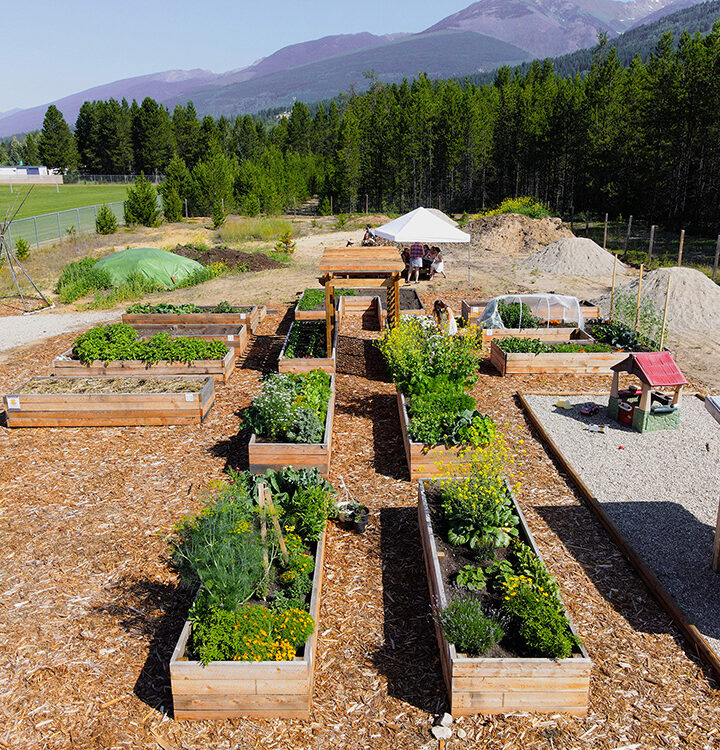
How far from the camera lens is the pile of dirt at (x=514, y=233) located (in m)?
26.5

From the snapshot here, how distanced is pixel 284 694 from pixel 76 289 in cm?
1603

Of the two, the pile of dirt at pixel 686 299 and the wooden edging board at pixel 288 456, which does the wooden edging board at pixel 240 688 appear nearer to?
the wooden edging board at pixel 288 456

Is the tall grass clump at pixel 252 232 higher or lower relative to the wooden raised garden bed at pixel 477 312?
higher

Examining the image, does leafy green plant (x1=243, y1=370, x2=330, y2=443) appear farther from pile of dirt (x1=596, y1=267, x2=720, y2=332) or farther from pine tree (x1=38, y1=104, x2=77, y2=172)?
pine tree (x1=38, y1=104, x2=77, y2=172)

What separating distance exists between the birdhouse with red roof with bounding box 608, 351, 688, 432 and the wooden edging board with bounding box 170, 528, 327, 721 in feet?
21.0

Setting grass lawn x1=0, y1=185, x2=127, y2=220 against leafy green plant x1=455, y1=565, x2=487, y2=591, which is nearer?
leafy green plant x1=455, y1=565, x2=487, y2=591

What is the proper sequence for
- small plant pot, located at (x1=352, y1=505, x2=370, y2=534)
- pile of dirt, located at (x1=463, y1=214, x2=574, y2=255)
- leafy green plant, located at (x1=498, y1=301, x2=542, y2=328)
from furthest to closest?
1. pile of dirt, located at (x1=463, y1=214, x2=574, y2=255)
2. leafy green plant, located at (x1=498, y1=301, x2=542, y2=328)
3. small plant pot, located at (x1=352, y1=505, x2=370, y2=534)

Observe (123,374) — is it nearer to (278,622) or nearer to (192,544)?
(192,544)

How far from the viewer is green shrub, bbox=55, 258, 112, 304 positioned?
17.6 meters

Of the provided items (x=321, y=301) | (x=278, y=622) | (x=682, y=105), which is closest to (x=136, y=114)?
(x=682, y=105)

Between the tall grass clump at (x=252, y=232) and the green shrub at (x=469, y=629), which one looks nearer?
the green shrub at (x=469, y=629)

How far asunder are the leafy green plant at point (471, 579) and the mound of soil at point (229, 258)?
1776 cm

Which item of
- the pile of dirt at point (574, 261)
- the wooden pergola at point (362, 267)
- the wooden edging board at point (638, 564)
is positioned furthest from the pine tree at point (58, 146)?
the wooden edging board at point (638, 564)

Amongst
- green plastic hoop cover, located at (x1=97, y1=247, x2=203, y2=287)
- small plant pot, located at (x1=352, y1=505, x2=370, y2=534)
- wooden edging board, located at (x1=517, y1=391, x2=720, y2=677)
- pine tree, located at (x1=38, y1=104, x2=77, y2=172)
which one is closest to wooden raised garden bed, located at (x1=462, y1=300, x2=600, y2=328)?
wooden edging board, located at (x1=517, y1=391, x2=720, y2=677)
